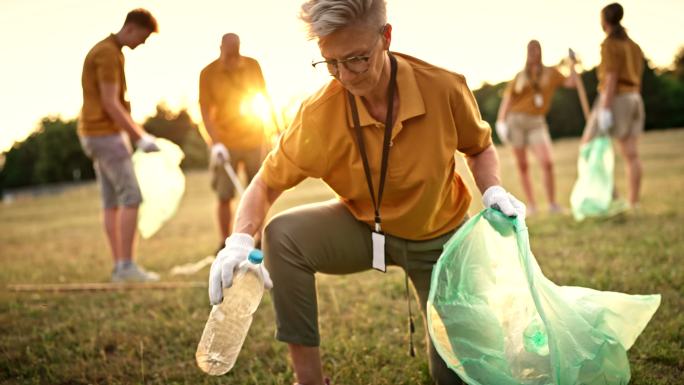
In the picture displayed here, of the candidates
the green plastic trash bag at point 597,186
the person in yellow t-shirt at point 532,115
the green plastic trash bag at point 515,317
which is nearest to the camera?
the green plastic trash bag at point 515,317

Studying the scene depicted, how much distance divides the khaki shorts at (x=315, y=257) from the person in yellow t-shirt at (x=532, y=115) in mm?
4441

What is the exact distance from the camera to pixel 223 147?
4.74 metres

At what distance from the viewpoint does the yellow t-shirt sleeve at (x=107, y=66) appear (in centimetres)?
389

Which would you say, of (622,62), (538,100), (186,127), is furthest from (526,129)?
(186,127)

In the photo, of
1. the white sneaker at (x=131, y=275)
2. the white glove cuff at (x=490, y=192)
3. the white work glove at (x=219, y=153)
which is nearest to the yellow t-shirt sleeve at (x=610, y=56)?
the white work glove at (x=219, y=153)

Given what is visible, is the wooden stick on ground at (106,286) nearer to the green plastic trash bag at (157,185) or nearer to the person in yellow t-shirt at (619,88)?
the green plastic trash bag at (157,185)

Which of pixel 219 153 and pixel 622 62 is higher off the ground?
pixel 622 62

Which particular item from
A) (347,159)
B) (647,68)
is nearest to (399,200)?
(347,159)

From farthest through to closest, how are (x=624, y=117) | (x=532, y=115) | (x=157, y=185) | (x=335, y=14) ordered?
(x=532, y=115) → (x=624, y=117) → (x=157, y=185) → (x=335, y=14)

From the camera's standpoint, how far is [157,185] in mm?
4320

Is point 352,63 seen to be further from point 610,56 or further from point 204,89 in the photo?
point 610,56

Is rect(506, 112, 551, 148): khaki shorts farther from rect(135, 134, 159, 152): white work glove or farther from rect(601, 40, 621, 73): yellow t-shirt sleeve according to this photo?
rect(135, 134, 159, 152): white work glove

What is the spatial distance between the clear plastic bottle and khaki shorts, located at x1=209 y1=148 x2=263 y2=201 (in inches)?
120

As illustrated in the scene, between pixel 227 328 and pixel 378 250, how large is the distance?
0.61 metres
